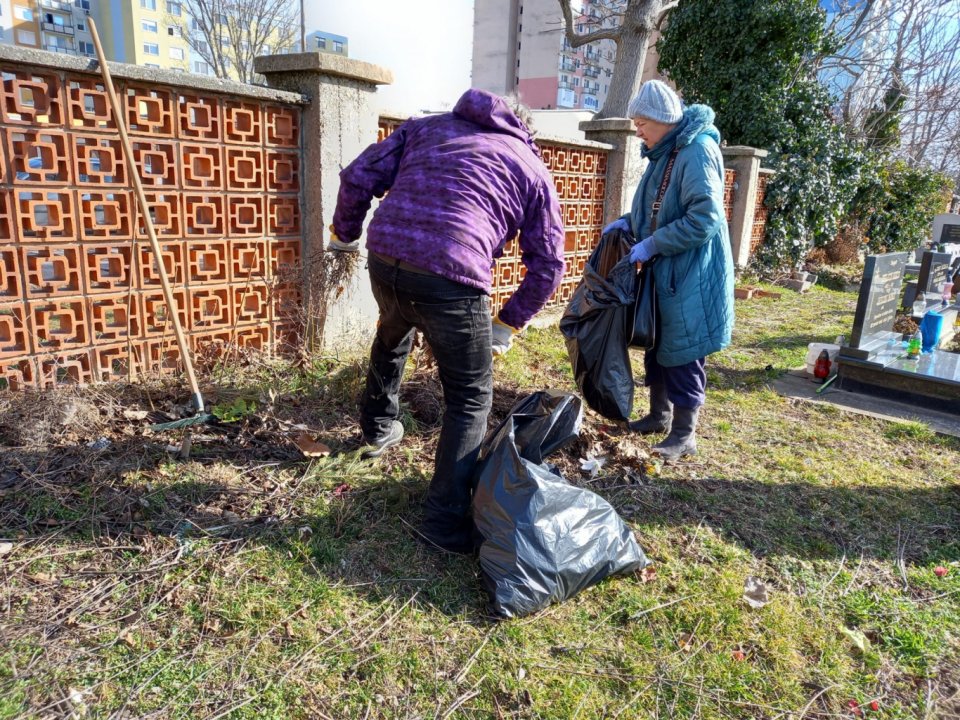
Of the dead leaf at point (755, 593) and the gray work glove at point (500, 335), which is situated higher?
the gray work glove at point (500, 335)

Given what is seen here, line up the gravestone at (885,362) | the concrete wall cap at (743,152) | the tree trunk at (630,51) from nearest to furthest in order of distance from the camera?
the gravestone at (885,362) → the concrete wall cap at (743,152) → the tree trunk at (630,51)

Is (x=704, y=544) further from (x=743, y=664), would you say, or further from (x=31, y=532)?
(x=31, y=532)

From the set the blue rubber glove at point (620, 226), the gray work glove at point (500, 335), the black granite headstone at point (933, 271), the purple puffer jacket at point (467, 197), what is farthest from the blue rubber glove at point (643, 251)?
the black granite headstone at point (933, 271)

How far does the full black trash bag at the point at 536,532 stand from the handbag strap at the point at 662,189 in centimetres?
143

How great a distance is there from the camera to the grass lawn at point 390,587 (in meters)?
2.02

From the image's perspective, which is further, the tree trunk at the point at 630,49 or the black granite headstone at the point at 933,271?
the tree trunk at the point at 630,49

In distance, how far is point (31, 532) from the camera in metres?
2.48

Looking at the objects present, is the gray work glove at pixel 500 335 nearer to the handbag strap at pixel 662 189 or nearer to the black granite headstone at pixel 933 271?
the handbag strap at pixel 662 189

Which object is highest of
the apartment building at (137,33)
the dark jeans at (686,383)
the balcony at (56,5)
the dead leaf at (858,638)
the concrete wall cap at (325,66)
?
the balcony at (56,5)

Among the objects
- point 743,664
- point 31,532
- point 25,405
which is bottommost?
point 743,664

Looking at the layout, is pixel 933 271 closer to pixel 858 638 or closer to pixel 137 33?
pixel 858 638

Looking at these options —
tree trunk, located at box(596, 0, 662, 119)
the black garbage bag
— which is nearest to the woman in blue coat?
the black garbage bag

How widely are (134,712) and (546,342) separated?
4.46m

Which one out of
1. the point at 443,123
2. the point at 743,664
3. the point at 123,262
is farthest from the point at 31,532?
the point at 743,664
